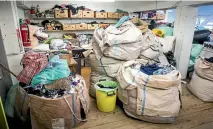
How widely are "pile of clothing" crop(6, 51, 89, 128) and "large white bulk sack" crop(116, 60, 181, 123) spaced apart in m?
0.61

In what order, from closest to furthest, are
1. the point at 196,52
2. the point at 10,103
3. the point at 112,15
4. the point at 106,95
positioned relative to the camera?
the point at 10,103, the point at 106,95, the point at 196,52, the point at 112,15

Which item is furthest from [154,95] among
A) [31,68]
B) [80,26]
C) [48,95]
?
[80,26]

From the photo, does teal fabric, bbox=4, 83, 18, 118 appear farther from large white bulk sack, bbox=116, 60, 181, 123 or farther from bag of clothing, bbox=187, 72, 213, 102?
bag of clothing, bbox=187, 72, 213, 102

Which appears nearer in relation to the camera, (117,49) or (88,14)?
(117,49)

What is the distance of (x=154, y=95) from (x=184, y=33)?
5.72 feet

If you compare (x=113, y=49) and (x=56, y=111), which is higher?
(x=113, y=49)

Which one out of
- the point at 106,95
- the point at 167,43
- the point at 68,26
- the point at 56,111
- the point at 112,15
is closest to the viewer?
the point at 56,111

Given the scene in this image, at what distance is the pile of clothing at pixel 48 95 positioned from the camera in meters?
1.56

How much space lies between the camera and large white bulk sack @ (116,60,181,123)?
5.73 feet

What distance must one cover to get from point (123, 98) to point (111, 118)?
31cm

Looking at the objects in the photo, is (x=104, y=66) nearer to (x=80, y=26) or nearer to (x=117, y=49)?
(x=117, y=49)

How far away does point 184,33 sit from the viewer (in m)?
2.86

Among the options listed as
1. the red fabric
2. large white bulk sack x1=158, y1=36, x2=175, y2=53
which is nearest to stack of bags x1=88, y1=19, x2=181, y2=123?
large white bulk sack x1=158, y1=36, x2=175, y2=53

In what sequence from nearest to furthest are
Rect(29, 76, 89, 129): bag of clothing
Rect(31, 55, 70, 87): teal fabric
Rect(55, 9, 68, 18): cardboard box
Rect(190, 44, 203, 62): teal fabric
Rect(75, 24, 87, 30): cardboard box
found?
Rect(29, 76, 89, 129): bag of clothing, Rect(31, 55, 70, 87): teal fabric, Rect(190, 44, 203, 62): teal fabric, Rect(55, 9, 68, 18): cardboard box, Rect(75, 24, 87, 30): cardboard box
